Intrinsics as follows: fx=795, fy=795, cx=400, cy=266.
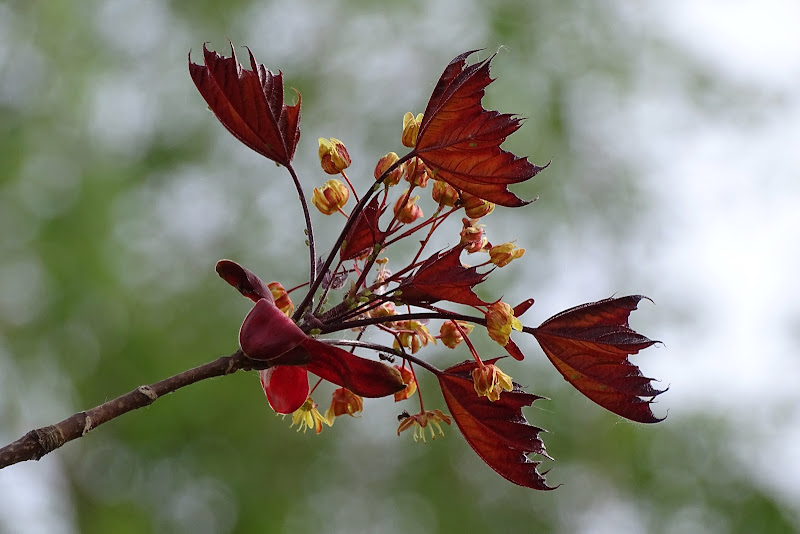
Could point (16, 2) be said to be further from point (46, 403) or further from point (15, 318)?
point (46, 403)

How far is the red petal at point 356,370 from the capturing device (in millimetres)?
635

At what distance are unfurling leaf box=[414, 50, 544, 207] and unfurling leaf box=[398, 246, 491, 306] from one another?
0.22ft

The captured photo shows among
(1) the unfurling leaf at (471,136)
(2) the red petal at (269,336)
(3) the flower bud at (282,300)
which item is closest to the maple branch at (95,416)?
(2) the red petal at (269,336)

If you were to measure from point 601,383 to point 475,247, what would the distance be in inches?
6.8

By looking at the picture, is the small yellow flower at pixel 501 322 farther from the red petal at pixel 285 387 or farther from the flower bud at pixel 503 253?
the red petal at pixel 285 387

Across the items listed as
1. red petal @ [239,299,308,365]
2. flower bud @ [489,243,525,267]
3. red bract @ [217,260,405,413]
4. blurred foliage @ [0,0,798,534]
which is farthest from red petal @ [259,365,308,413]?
blurred foliage @ [0,0,798,534]

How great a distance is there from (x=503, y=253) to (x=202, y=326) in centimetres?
262

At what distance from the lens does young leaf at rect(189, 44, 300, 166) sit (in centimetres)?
73

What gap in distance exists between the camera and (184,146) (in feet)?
11.9

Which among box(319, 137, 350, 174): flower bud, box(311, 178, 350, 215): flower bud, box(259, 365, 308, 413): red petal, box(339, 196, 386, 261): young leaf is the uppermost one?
box(319, 137, 350, 174): flower bud

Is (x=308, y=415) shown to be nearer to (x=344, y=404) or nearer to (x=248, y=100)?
(x=344, y=404)

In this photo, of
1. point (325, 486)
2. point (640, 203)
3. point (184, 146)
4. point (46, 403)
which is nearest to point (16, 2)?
point (184, 146)

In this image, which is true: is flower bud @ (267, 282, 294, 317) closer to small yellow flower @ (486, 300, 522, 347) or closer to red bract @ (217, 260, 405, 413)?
red bract @ (217, 260, 405, 413)

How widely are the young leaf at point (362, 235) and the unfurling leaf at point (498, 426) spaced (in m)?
0.14
